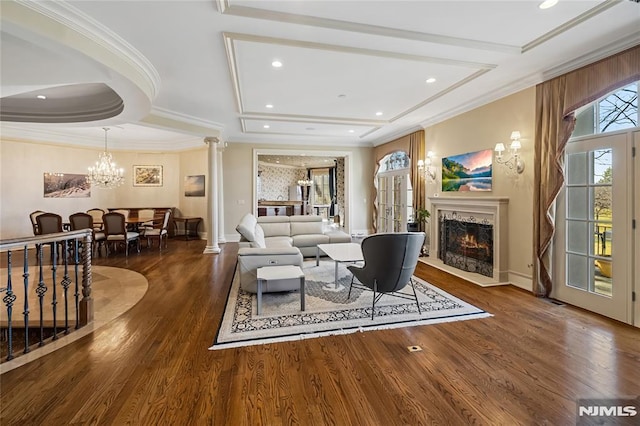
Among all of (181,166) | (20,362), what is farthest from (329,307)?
(181,166)

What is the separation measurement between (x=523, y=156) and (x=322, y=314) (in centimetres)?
370

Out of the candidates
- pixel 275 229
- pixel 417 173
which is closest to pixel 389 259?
pixel 275 229

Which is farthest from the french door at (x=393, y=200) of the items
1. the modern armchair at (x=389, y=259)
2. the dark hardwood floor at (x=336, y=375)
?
the dark hardwood floor at (x=336, y=375)

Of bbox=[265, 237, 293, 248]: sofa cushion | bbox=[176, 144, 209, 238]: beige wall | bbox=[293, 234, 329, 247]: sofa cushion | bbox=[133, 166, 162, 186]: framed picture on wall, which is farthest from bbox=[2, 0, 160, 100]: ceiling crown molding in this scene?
bbox=[133, 166, 162, 186]: framed picture on wall

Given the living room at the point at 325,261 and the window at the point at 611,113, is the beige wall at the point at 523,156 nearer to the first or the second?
the living room at the point at 325,261

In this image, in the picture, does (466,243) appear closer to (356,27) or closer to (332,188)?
(356,27)

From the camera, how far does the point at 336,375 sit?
2.19 meters

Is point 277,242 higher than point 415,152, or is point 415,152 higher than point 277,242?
point 415,152

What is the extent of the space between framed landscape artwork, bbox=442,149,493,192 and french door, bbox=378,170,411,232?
167cm

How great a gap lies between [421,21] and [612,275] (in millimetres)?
3488

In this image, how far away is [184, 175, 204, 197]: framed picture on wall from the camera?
914cm

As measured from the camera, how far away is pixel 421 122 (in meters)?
6.41

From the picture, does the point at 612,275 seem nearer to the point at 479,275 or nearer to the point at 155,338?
the point at 479,275

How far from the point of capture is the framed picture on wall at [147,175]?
927 centimetres
